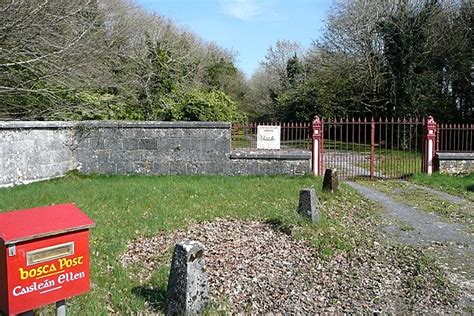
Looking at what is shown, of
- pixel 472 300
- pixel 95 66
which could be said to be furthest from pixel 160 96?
pixel 472 300

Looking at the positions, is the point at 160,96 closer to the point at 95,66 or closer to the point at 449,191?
the point at 95,66

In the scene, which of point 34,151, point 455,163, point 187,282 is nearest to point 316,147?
point 455,163

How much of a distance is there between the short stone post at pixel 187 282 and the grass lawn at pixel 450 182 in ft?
28.1

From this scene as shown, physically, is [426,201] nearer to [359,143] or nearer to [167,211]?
[167,211]

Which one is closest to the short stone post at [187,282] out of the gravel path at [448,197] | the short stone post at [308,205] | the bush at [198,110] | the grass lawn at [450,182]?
the short stone post at [308,205]

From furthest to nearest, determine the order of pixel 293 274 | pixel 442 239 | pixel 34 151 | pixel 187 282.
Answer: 1. pixel 34 151
2. pixel 442 239
3. pixel 293 274
4. pixel 187 282

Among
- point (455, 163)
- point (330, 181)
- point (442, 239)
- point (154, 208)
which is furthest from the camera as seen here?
point (455, 163)

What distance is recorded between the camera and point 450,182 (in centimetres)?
1262

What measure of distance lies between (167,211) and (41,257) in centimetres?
486

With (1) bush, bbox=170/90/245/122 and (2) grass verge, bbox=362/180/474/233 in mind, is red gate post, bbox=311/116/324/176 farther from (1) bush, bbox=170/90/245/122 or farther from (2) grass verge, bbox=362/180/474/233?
(1) bush, bbox=170/90/245/122

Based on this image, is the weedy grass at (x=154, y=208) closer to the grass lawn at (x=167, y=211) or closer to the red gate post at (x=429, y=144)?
the grass lawn at (x=167, y=211)

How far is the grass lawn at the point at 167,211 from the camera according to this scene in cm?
481

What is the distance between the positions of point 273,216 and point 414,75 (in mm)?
19509

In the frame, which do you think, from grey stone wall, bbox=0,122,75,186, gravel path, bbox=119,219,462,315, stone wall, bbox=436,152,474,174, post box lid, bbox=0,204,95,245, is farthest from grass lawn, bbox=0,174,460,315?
stone wall, bbox=436,152,474,174
